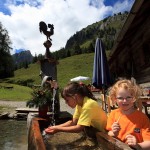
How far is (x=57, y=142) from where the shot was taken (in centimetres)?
454

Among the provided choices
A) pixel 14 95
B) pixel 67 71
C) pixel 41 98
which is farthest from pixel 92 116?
pixel 67 71

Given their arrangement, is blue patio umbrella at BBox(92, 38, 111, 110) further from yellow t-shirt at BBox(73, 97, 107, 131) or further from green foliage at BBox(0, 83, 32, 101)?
green foliage at BBox(0, 83, 32, 101)

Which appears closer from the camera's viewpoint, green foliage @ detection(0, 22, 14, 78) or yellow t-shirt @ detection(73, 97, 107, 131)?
yellow t-shirt @ detection(73, 97, 107, 131)

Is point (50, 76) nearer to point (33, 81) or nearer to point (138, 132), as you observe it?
point (138, 132)

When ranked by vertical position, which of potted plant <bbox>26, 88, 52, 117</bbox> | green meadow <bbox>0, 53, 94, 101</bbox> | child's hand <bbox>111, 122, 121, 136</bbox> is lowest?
child's hand <bbox>111, 122, 121, 136</bbox>

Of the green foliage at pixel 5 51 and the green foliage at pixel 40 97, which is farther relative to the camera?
the green foliage at pixel 5 51

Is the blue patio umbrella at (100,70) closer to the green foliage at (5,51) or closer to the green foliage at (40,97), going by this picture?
the green foliage at (40,97)

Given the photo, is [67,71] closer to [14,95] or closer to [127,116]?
[14,95]

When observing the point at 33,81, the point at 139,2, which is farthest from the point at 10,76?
the point at 139,2

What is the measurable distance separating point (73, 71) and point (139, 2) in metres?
75.1

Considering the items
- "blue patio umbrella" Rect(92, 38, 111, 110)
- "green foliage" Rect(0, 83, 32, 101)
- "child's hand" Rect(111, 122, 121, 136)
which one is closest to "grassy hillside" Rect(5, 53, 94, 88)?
"green foliage" Rect(0, 83, 32, 101)

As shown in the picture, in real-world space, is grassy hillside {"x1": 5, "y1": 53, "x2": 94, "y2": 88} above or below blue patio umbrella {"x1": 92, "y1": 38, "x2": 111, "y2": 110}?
above

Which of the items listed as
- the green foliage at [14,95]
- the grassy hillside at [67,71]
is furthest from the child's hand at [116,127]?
the grassy hillside at [67,71]

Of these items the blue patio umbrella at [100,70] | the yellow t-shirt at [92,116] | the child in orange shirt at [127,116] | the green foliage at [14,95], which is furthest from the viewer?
the green foliage at [14,95]
